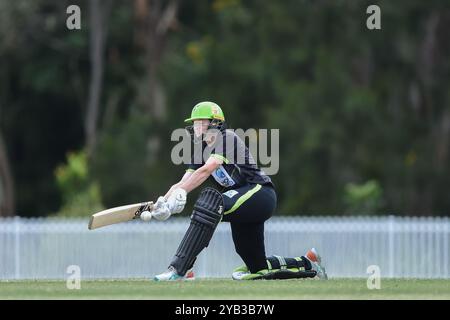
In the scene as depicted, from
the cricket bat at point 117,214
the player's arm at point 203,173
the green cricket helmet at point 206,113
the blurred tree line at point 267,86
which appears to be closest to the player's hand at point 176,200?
the player's arm at point 203,173

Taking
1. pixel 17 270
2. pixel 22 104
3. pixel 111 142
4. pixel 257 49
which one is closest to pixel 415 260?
pixel 17 270

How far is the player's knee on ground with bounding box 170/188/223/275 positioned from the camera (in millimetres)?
12062

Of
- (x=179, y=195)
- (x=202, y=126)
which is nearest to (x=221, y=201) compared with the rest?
(x=179, y=195)

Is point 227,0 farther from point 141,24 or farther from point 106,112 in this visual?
point 106,112

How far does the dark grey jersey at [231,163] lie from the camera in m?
12.4

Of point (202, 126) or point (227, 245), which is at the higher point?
point (202, 126)

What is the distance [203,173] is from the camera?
12.2 meters

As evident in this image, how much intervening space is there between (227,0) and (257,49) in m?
5.34

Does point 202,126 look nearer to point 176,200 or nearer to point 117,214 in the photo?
point 176,200

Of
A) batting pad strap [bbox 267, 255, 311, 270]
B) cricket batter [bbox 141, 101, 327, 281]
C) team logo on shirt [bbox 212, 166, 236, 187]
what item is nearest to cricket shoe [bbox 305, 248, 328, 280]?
batting pad strap [bbox 267, 255, 311, 270]

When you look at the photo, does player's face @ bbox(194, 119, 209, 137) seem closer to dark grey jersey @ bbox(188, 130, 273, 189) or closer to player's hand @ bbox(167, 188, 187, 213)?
dark grey jersey @ bbox(188, 130, 273, 189)

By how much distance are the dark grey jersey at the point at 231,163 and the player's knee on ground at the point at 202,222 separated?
423mm

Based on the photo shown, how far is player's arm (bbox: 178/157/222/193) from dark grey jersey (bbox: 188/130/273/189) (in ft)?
0.23

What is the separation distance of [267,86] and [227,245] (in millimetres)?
10071
